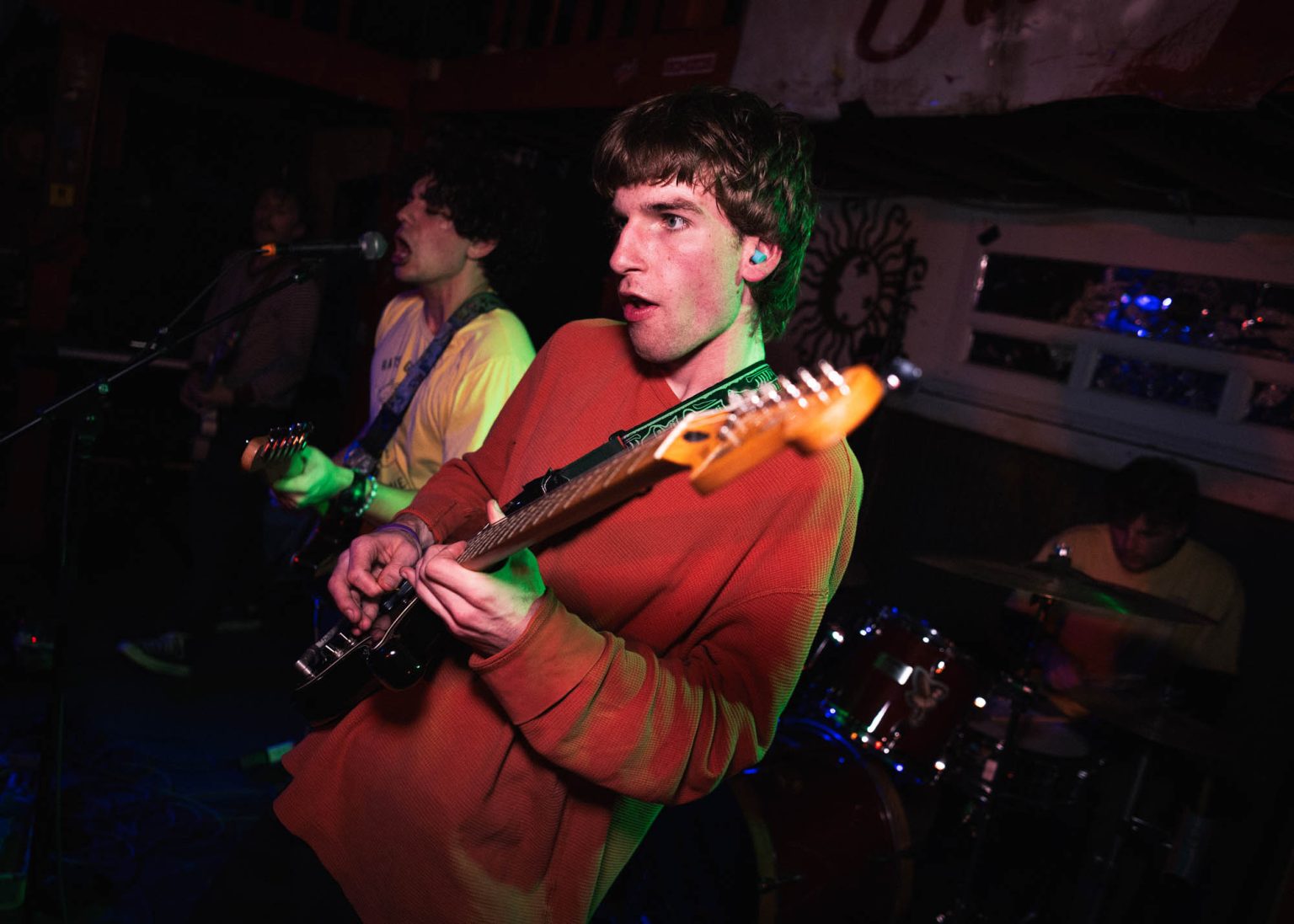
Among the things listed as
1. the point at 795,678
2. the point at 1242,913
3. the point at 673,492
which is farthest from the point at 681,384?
the point at 1242,913

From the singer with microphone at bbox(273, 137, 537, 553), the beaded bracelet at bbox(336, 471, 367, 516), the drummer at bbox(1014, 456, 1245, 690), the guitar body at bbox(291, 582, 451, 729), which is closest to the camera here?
the guitar body at bbox(291, 582, 451, 729)

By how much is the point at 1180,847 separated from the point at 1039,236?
10.9 feet

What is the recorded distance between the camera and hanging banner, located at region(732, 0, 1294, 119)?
2367 millimetres

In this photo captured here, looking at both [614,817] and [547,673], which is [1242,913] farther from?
[547,673]

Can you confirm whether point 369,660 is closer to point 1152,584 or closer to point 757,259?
point 757,259

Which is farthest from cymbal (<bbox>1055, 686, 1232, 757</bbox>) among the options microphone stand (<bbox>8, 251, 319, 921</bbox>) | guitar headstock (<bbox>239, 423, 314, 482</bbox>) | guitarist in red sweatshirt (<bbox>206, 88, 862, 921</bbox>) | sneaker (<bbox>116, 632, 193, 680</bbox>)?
sneaker (<bbox>116, 632, 193, 680</bbox>)

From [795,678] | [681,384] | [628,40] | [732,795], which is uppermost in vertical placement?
[628,40]

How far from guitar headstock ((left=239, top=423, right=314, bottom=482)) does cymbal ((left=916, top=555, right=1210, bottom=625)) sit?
6.97 ft

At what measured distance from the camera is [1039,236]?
5.23m

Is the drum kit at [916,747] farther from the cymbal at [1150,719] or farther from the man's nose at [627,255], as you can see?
the man's nose at [627,255]

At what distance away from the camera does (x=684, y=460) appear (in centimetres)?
108

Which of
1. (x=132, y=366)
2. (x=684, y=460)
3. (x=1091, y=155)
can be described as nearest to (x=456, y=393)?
(x=132, y=366)

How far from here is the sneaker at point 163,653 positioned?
4.38 meters

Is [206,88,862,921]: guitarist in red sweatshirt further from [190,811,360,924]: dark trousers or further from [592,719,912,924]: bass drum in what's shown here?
[592,719,912,924]: bass drum
